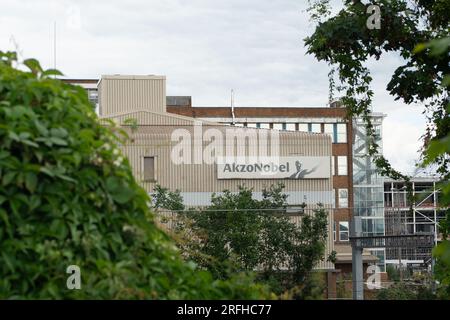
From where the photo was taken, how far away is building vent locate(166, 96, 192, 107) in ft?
309

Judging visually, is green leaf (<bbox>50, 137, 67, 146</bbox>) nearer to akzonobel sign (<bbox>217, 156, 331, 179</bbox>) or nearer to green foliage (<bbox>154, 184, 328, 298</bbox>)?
green foliage (<bbox>154, 184, 328, 298</bbox>)

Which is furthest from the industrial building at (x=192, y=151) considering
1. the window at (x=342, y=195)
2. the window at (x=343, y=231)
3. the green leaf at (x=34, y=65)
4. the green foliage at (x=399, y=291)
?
the green leaf at (x=34, y=65)

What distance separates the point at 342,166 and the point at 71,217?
93.0 metres

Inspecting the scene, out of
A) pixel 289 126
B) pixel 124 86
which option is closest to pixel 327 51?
pixel 124 86

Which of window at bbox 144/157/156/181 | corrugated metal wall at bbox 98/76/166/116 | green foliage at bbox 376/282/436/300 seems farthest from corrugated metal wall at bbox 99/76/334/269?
green foliage at bbox 376/282/436/300

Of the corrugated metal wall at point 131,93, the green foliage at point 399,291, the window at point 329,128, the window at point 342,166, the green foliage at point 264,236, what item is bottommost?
the green foliage at point 399,291

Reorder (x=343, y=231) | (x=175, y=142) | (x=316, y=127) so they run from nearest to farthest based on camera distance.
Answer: (x=175, y=142) → (x=343, y=231) → (x=316, y=127)

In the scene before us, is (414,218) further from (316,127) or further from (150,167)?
(316,127)

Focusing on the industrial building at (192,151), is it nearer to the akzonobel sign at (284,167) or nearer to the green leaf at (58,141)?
the akzonobel sign at (284,167)

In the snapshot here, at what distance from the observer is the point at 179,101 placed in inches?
3789

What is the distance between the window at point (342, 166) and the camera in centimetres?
9519

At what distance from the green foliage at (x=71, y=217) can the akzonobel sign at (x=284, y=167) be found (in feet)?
170

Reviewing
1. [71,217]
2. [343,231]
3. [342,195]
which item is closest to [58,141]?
[71,217]
